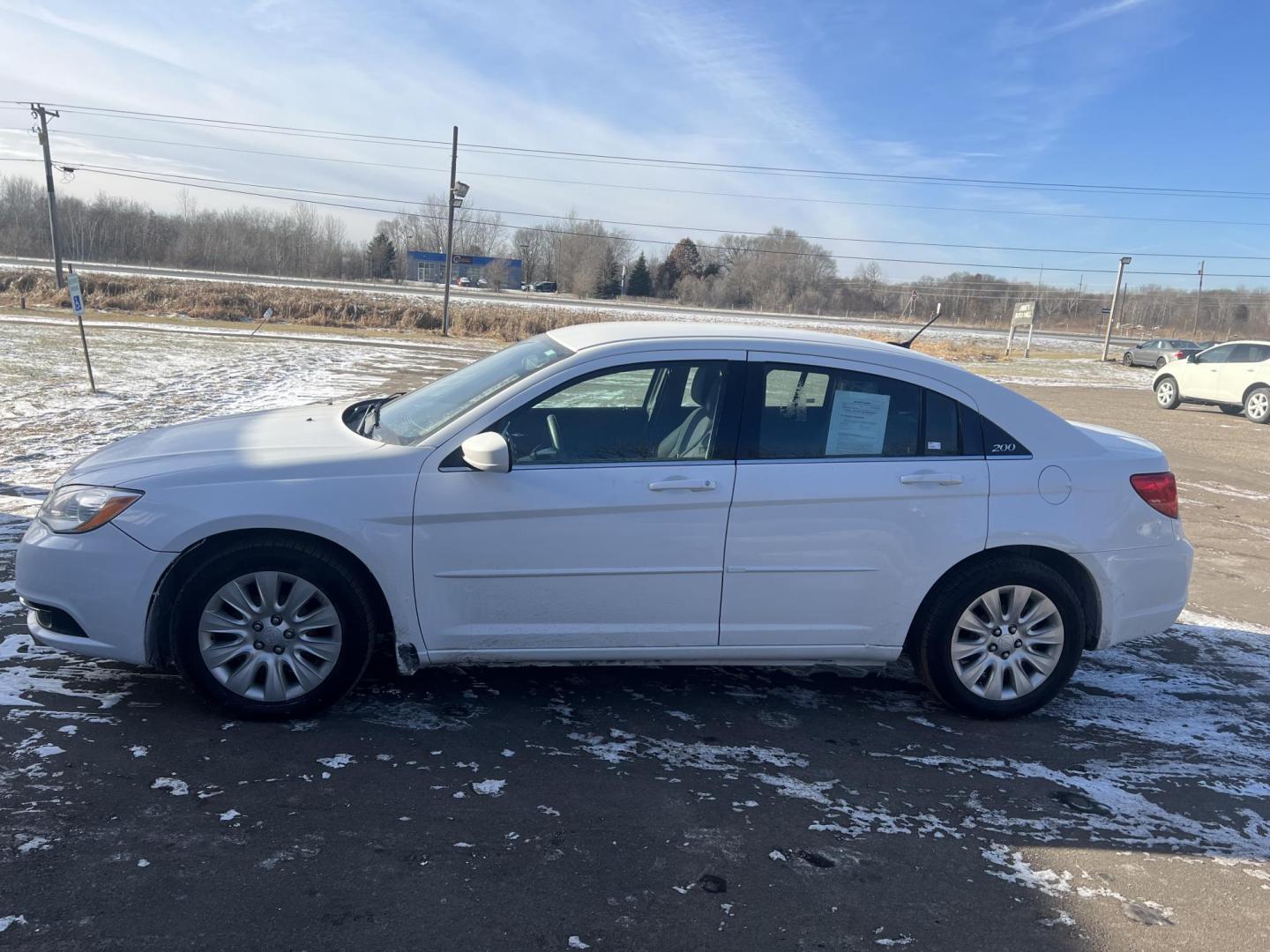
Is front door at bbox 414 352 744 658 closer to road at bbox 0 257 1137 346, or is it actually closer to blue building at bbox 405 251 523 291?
road at bbox 0 257 1137 346

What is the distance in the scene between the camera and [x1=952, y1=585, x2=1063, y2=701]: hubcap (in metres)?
4.04

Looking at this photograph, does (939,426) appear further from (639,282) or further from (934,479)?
(639,282)

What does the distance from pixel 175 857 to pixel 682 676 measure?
2.43 meters

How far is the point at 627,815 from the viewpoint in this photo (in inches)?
Answer: 126

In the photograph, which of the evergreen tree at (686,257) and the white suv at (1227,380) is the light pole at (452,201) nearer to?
the white suv at (1227,380)

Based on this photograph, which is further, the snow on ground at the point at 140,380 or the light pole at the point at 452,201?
the light pole at the point at 452,201

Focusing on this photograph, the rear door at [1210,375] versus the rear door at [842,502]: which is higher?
the rear door at [1210,375]

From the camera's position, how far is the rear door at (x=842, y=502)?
3.85 metres

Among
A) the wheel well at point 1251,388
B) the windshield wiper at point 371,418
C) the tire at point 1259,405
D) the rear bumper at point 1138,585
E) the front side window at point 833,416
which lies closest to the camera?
the front side window at point 833,416

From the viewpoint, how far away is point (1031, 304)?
37688 millimetres

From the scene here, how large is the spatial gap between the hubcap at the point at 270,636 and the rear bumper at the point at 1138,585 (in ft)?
11.2

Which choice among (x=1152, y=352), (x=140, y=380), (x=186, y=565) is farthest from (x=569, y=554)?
(x=1152, y=352)

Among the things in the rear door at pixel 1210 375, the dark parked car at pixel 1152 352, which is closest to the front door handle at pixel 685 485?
the rear door at pixel 1210 375

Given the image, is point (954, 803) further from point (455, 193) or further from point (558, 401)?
point (455, 193)
